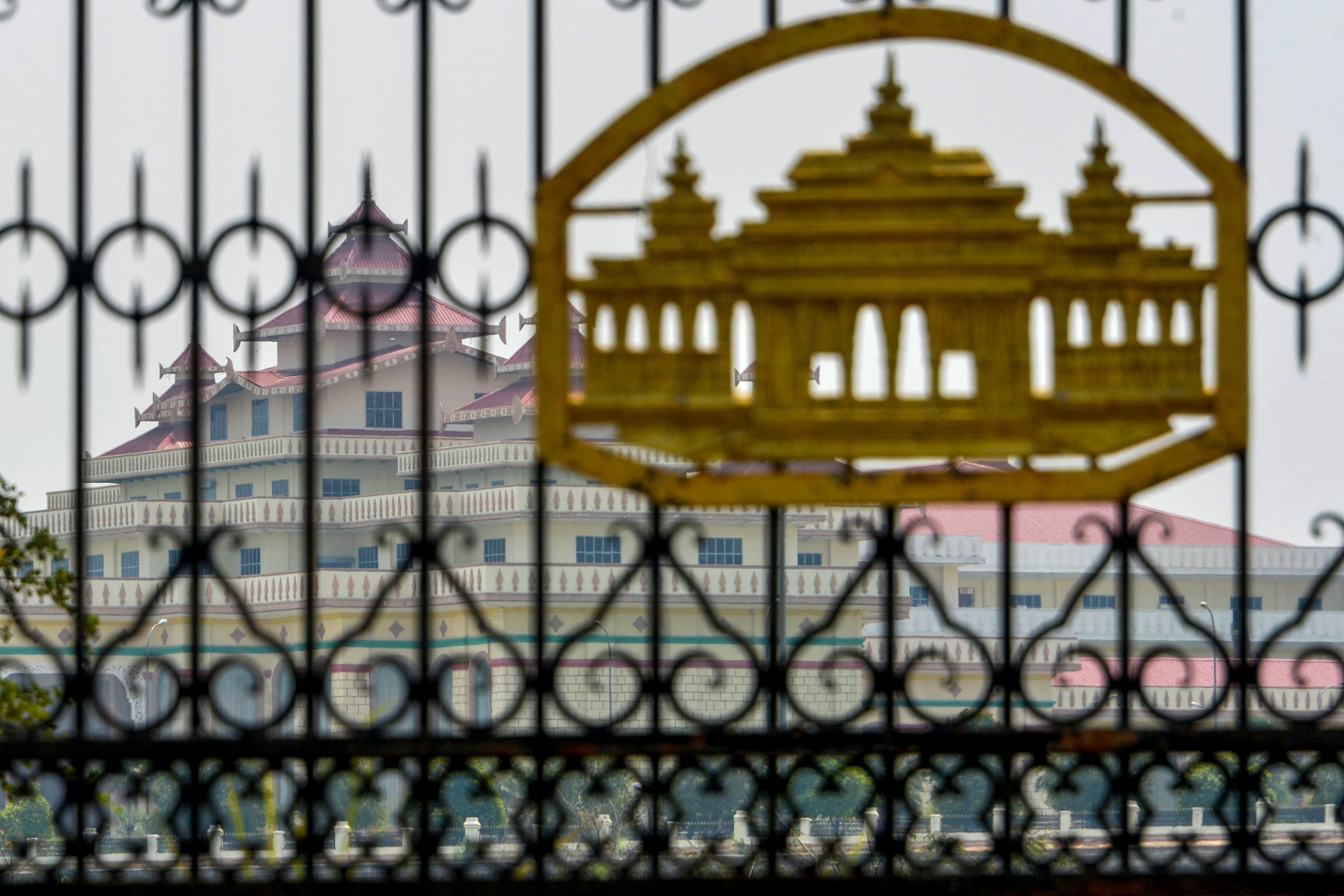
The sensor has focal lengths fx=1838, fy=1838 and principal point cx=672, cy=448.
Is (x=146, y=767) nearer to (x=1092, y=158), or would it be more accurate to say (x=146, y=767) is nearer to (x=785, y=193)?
(x=785, y=193)

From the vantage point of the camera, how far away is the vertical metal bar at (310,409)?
168 inches

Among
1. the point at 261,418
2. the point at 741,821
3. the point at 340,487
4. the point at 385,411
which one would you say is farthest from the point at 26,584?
the point at 261,418

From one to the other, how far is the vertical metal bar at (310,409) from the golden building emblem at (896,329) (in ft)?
1.78

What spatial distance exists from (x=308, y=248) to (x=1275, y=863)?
273 cm

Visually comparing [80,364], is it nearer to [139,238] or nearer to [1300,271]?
[139,238]

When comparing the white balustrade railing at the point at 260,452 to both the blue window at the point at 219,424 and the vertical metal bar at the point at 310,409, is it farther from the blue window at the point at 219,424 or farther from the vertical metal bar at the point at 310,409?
the vertical metal bar at the point at 310,409

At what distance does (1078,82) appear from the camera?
4312mm

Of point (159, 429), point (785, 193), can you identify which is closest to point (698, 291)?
point (785, 193)

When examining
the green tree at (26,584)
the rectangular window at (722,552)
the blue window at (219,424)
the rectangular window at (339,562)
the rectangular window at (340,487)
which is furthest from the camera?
the blue window at (219,424)

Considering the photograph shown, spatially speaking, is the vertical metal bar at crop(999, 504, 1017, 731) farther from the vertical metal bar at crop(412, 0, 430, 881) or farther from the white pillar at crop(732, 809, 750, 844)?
the vertical metal bar at crop(412, 0, 430, 881)

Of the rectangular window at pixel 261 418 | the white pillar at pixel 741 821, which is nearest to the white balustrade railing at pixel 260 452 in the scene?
the rectangular window at pixel 261 418

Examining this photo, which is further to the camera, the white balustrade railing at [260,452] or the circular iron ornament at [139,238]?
the white balustrade railing at [260,452]

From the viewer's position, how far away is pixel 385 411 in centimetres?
6594

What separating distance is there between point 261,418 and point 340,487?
17.9ft
